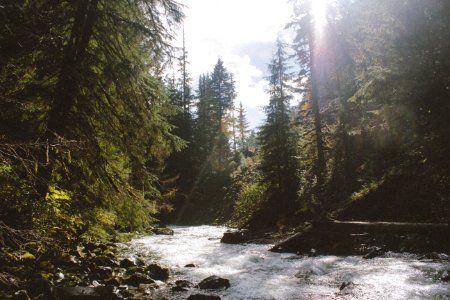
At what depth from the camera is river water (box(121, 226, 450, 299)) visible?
791 cm

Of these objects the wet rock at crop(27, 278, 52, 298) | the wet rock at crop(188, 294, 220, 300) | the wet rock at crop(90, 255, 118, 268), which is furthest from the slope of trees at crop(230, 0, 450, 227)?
the wet rock at crop(27, 278, 52, 298)

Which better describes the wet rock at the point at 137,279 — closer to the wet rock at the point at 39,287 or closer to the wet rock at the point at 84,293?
the wet rock at the point at 84,293

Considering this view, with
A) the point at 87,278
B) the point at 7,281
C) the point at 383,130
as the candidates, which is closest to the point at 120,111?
the point at 87,278

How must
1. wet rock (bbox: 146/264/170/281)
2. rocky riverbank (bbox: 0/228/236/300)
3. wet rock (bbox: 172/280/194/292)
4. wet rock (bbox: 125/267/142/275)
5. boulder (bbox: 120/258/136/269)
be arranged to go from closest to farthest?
rocky riverbank (bbox: 0/228/236/300) < wet rock (bbox: 172/280/194/292) < wet rock (bbox: 125/267/142/275) < wet rock (bbox: 146/264/170/281) < boulder (bbox: 120/258/136/269)

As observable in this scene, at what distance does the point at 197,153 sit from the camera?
145ft

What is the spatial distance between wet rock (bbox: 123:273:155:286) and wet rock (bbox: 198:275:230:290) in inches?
55.6

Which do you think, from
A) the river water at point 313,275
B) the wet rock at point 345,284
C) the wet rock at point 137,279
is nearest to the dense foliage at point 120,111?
the wet rock at point 137,279

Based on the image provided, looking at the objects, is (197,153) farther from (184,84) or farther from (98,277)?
(98,277)

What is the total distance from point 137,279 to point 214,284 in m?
2.07

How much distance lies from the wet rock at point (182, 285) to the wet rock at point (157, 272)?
772 mm

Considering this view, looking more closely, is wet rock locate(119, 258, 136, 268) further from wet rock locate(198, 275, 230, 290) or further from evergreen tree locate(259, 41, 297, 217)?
evergreen tree locate(259, 41, 297, 217)

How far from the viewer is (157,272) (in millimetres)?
10258

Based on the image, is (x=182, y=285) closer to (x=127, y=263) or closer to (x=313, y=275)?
(x=127, y=263)

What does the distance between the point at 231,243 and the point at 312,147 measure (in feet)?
37.9
